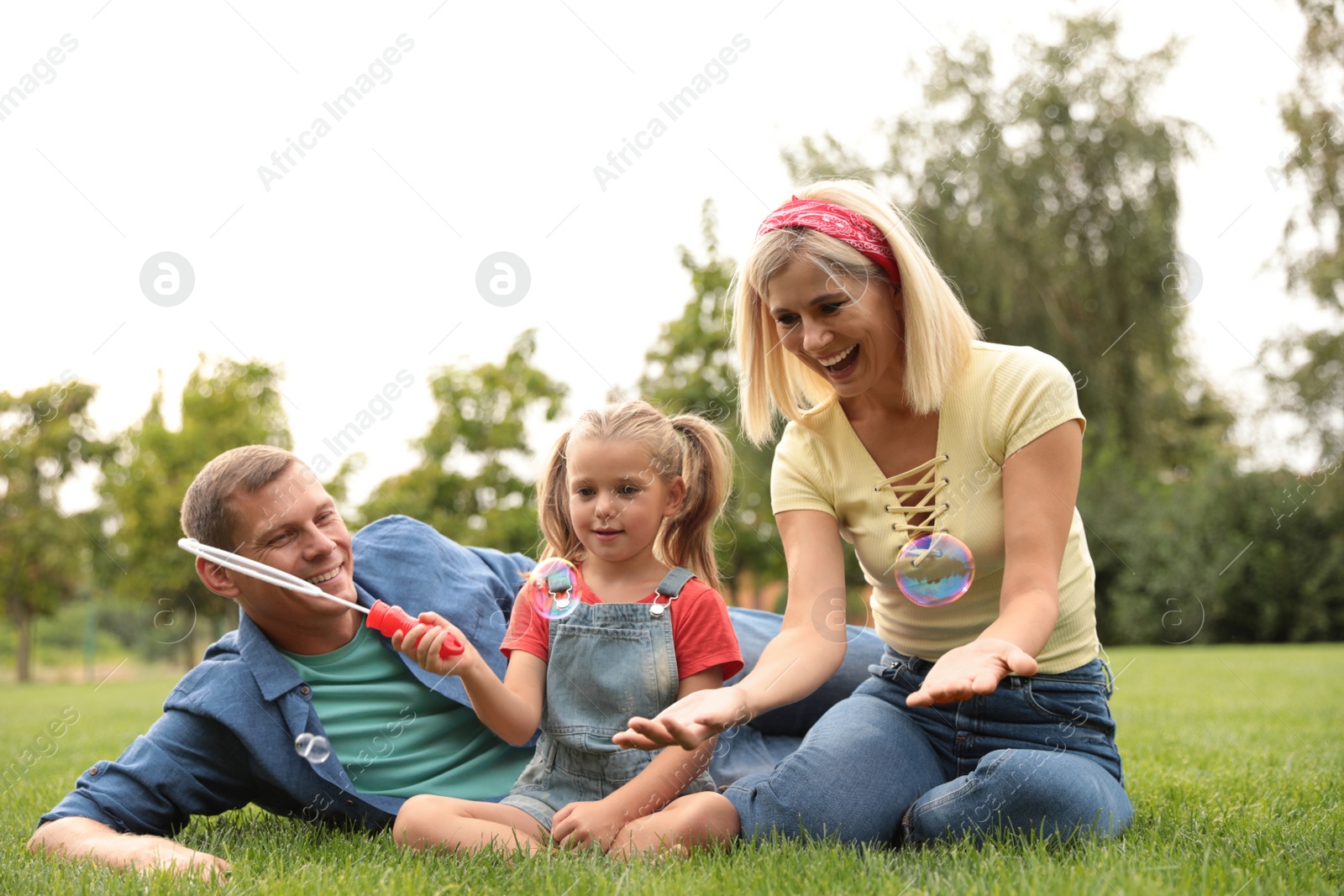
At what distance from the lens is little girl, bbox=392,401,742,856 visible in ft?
8.49

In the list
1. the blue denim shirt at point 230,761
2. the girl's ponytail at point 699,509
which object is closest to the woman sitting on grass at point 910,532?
the girl's ponytail at point 699,509

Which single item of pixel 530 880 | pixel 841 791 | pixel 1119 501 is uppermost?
pixel 1119 501

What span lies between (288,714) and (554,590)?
77 centimetres

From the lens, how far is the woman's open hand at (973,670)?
1.96 metres

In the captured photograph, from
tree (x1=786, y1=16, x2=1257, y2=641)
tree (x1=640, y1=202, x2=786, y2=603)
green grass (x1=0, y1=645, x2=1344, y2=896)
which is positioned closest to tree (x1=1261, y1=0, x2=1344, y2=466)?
tree (x1=786, y1=16, x2=1257, y2=641)

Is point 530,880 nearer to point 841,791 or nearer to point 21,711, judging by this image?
point 841,791

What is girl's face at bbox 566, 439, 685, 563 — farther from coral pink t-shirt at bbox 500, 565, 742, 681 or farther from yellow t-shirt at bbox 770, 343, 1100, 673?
yellow t-shirt at bbox 770, 343, 1100, 673

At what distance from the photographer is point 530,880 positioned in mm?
2152

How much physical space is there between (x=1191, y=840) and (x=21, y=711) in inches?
431

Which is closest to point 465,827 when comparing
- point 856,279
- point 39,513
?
point 856,279

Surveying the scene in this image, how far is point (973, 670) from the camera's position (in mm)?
2033

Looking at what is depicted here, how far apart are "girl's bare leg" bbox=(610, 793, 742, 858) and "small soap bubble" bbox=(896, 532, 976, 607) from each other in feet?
2.17

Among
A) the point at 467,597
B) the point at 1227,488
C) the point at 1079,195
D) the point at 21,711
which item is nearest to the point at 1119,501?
the point at 1227,488

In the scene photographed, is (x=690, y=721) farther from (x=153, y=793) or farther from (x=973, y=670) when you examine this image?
(x=153, y=793)
